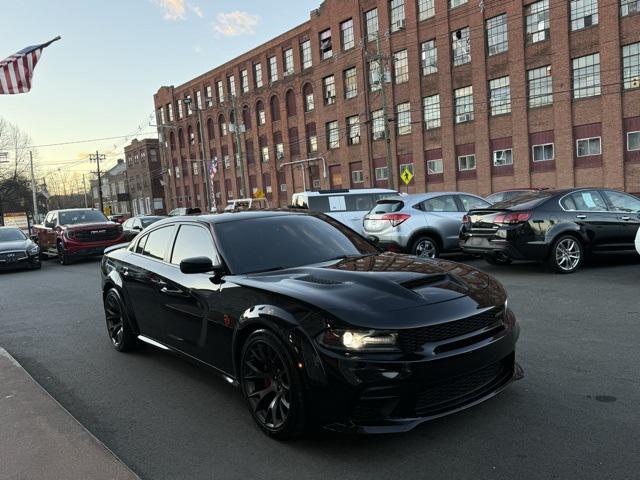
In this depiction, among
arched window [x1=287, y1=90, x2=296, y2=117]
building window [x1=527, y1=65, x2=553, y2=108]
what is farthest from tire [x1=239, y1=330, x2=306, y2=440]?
arched window [x1=287, y1=90, x2=296, y2=117]

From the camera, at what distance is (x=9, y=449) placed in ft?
12.3

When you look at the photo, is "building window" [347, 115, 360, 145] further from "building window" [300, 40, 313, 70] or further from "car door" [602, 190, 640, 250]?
"car door" [602, 190, 640, 250]

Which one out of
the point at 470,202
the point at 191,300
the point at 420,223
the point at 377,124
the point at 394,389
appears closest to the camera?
the point at 394,389

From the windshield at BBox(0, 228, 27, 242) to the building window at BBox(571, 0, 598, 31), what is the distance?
30.2 m

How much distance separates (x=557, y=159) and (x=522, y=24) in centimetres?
851

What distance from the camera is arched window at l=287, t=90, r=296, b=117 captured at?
51.0m

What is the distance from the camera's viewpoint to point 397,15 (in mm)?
40062

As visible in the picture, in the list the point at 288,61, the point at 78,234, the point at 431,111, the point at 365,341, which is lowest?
the point at 365,341

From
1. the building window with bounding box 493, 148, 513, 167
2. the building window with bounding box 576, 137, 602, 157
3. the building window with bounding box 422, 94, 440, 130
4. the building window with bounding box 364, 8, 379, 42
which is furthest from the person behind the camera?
the building window with bounding box 364, 8, 379, 42

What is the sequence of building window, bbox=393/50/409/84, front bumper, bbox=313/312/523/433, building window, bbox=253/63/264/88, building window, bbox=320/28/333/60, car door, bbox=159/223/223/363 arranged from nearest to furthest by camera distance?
front bumper, bbox=313/312/523/433, car door, bbox=159/223/223/363, building window, bbox=393/50/409/84, building window, bbox=320/28/333/60, building window, bbox=253/63/264/88

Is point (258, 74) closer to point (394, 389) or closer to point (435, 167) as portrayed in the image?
point (435, 167)

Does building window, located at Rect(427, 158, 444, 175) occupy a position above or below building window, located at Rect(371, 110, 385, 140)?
below

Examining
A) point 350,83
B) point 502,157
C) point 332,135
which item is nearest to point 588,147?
point 502,157

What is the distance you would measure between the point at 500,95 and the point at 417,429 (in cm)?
3458
